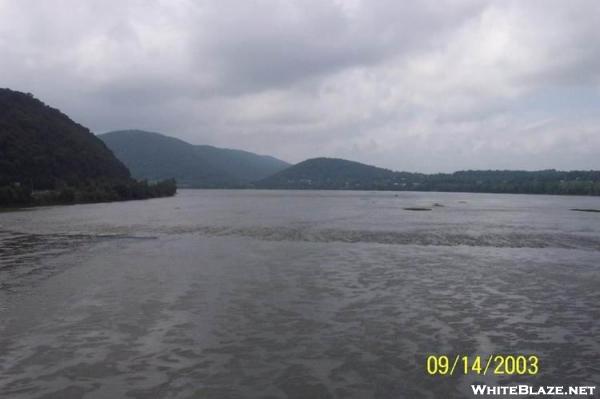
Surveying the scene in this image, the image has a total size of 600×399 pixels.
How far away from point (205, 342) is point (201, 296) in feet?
18.0

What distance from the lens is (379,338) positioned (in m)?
13.4

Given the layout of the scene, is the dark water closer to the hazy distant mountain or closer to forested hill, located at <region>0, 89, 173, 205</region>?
forested hill, located at <region>0, 89, 173, 205</region>

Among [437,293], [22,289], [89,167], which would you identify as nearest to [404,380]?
[437,293]

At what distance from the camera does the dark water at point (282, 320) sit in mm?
10594

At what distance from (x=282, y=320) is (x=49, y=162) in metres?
124

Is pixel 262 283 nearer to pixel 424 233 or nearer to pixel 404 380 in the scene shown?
pixel 404 380

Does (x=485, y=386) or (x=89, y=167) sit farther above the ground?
(x=89, y=167)

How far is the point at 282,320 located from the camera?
49.9 feet
